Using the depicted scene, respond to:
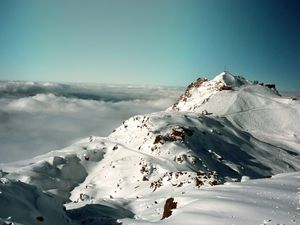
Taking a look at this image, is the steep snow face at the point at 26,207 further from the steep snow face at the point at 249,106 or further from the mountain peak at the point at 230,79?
the mountain peak at the point at 230,79

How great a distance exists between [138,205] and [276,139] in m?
75.0

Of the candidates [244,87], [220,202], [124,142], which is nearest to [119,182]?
[124,142]

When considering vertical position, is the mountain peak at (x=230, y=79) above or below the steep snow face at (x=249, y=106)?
above

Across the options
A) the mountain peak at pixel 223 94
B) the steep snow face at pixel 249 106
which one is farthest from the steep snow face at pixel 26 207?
the mountain peak at pixel 223 94

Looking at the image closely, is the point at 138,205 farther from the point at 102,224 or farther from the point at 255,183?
the point at 255,183

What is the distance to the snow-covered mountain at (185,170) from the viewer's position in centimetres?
2945

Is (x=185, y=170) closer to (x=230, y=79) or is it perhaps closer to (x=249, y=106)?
(x=249, y=106)

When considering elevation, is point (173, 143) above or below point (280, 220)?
below

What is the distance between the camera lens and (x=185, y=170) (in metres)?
73.2

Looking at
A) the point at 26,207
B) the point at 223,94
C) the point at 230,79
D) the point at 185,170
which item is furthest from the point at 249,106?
the point at 26,207

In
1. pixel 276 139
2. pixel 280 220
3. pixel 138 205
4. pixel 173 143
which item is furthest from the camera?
pixel 276 139

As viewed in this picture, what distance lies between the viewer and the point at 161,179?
67062 millimetres

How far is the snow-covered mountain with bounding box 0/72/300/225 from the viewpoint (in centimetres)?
2945

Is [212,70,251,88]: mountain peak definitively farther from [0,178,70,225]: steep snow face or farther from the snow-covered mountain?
[0,178,70,225]: steep snow face
